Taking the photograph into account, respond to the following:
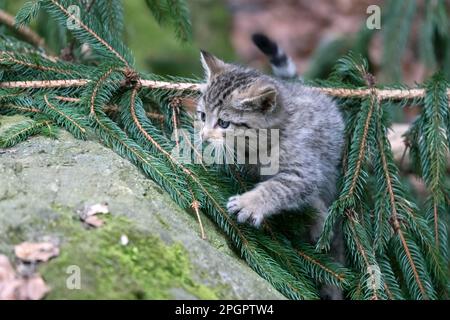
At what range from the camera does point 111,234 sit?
2590 mm

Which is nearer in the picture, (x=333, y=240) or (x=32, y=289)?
(x=32, y=289)

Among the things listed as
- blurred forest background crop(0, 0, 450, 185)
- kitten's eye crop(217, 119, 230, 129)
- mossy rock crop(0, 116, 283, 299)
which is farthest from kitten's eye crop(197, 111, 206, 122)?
blurred forest background crop(0, 0, 450, 185)

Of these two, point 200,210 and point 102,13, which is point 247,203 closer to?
point 200,210

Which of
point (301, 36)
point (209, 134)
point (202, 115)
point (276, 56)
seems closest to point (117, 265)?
point (209, 134)

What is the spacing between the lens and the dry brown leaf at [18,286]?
232cm

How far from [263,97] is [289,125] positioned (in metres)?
0.30

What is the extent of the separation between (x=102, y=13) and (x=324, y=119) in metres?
1.60

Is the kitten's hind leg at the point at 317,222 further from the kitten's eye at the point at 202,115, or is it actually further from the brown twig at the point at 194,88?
the kitten's eye at the point at 202,115

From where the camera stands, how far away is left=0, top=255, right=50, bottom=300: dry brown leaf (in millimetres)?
2322

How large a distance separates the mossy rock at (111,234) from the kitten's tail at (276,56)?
1807mm

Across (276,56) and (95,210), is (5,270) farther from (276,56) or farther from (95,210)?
(276,56)

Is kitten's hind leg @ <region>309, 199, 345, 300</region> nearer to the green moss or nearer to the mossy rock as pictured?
the mossy rock

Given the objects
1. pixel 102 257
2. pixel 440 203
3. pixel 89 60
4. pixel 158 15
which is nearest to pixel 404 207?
pixel 440 203

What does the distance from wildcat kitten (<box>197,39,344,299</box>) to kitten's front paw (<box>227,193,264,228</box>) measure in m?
0.21
